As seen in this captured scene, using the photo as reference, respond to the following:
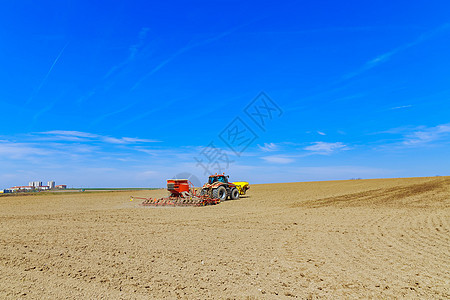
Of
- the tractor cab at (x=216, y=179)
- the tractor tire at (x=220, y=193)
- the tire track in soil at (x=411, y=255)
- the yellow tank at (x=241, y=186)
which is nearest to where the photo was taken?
the tire track in soil at (x=411, y=255)

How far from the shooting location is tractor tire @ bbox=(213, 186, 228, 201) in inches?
853

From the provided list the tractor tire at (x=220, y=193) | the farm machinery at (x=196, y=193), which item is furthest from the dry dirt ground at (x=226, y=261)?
the tractor tire at (x=220, y=193)

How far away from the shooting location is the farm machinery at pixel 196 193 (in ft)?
65.5

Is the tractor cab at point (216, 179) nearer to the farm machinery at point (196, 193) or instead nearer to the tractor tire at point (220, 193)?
the farm machinery at point (196, 193)

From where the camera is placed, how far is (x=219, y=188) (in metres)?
22.1

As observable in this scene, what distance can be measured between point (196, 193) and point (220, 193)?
187cm

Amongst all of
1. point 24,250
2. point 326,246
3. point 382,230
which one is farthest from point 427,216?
point 24,250

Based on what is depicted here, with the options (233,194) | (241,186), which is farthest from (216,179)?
(241,186)

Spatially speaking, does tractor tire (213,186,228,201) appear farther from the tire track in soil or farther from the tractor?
the tire track in soil

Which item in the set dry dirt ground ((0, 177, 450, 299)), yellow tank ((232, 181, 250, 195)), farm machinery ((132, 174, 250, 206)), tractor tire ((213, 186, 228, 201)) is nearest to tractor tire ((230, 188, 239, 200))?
farm machinery ((132, 174, 250, 206))

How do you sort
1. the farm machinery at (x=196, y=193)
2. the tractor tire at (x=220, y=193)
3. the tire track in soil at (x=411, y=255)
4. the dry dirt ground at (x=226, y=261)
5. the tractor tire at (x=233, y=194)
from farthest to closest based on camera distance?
1. the tractor tire at (x=233, y=194)
2. the tractor tire at (x=220, y=193)
3. the farm machinery at (x=196, y=193)
4. the tire track in soil at (x=411, y=255)
5. the dry dirt ground at (x=226, y=261)

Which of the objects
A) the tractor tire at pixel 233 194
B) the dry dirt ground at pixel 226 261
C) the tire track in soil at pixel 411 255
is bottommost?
the tire track in soil at pixel 411 255

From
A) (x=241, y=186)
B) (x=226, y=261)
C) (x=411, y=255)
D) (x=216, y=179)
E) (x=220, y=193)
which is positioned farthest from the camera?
(x=241, y=186)

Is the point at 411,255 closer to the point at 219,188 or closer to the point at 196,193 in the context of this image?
the point at 219,188
